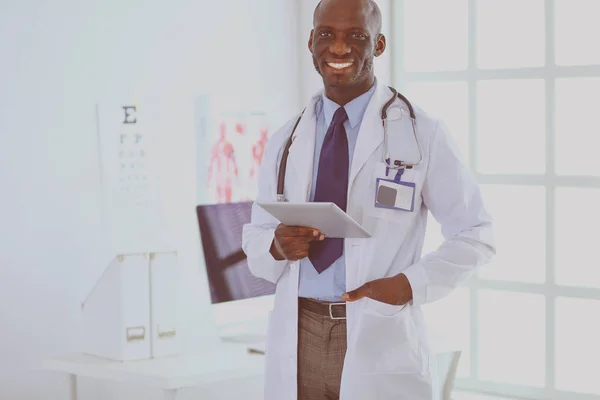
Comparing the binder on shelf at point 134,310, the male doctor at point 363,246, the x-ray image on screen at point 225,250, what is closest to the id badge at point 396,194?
the male doctor at point 363,246

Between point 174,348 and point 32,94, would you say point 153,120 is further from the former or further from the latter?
point 174,348

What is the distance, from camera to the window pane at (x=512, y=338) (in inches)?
145

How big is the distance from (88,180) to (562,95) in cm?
176

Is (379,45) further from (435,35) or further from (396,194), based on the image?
(435,35)

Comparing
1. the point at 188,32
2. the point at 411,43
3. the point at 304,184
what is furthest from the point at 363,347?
the point at 411,43

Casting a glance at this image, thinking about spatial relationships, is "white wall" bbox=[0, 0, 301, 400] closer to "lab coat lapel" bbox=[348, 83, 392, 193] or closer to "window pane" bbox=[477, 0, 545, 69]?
"window pane" bbox=[477, 0, 545, 69]

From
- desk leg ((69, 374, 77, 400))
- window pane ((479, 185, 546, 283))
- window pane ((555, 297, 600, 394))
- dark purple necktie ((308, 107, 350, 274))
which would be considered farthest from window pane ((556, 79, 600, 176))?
desk leg ((69, 374, 77, 400))

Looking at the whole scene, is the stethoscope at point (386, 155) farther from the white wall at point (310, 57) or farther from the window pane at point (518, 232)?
the white wall at point (310, 57)

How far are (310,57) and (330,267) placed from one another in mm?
2012

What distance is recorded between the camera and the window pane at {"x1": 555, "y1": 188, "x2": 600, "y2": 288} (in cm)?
352

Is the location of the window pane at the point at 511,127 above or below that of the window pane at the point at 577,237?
above

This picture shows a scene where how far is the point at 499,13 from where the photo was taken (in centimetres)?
369

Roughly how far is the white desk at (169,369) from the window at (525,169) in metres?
1.09

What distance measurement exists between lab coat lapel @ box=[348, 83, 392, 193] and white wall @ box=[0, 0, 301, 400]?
1290mm
